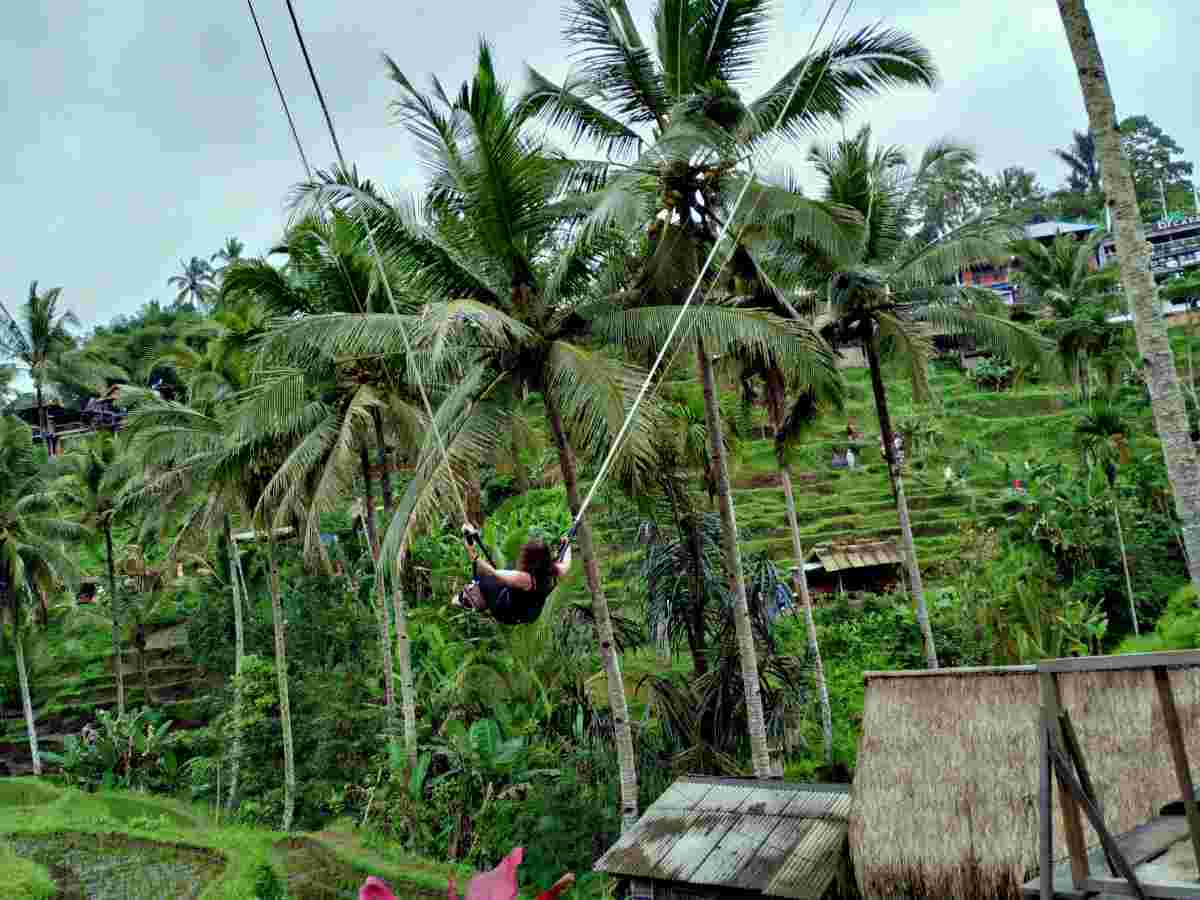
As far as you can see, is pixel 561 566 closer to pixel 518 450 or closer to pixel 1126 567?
pixel 518 450

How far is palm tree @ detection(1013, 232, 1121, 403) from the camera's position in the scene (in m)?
26.0

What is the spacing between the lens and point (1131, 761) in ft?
21.4

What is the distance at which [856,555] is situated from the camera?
1060 inches

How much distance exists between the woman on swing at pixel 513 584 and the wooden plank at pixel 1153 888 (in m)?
3.75

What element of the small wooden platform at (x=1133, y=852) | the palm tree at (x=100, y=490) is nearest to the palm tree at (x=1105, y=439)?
the small wooden platform at (x=1133, y=852)

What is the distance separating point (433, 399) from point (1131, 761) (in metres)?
11.5

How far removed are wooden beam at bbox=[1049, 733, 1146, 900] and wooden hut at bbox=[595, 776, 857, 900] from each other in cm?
462

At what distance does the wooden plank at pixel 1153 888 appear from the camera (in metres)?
3.31

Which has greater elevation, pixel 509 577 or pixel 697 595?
pixel 509 577

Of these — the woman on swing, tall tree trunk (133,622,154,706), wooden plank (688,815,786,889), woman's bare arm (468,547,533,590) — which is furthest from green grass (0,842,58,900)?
woman's bare arm (468,547,533,590)

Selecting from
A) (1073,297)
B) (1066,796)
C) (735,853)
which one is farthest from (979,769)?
(1073,297)

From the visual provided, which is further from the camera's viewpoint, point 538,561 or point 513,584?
point 538,561

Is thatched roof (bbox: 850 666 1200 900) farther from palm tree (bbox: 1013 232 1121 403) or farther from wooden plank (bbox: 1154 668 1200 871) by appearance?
palm tree (bbox: 1013 232 1121 403)

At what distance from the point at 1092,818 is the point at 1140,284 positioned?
4.53 metres
